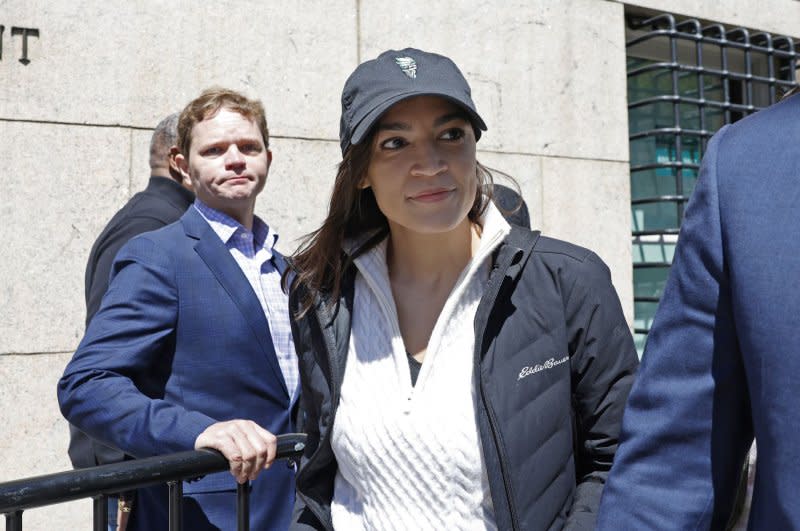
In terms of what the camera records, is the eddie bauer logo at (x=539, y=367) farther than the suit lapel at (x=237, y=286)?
No

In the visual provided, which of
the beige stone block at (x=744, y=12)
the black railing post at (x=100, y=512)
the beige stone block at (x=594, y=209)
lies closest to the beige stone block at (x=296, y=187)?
the beige stone block at (x=594, y=209)

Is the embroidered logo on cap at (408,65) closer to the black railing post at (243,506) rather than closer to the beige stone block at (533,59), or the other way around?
the black railing post at (243,506)

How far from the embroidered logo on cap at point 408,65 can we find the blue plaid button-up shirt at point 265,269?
112 cm

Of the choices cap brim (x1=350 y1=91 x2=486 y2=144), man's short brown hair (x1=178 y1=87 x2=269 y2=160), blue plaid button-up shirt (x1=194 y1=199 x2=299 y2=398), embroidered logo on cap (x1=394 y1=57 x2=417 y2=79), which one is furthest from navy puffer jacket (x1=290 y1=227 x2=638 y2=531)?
man's short brown hair (x1=178 y1=87 x2=269 y2=160)

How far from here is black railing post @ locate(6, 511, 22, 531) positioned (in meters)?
1.85

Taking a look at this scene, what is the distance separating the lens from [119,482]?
2039 mm

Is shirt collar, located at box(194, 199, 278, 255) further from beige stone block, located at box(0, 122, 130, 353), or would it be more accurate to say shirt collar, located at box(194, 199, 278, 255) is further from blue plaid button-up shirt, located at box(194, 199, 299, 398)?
beige stone block, located at box(0, 122, 130, 353)

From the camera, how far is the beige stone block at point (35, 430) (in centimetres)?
469

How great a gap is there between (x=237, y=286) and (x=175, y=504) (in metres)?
0.79

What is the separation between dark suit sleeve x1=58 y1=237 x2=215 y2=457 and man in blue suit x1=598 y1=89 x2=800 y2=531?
51.8 inches

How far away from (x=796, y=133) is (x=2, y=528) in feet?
15.4

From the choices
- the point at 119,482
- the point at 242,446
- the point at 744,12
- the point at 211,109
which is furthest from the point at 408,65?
the point at 744,12

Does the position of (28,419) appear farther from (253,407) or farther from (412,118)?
(412,118)

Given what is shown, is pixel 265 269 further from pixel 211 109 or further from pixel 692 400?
pixel 692 400
